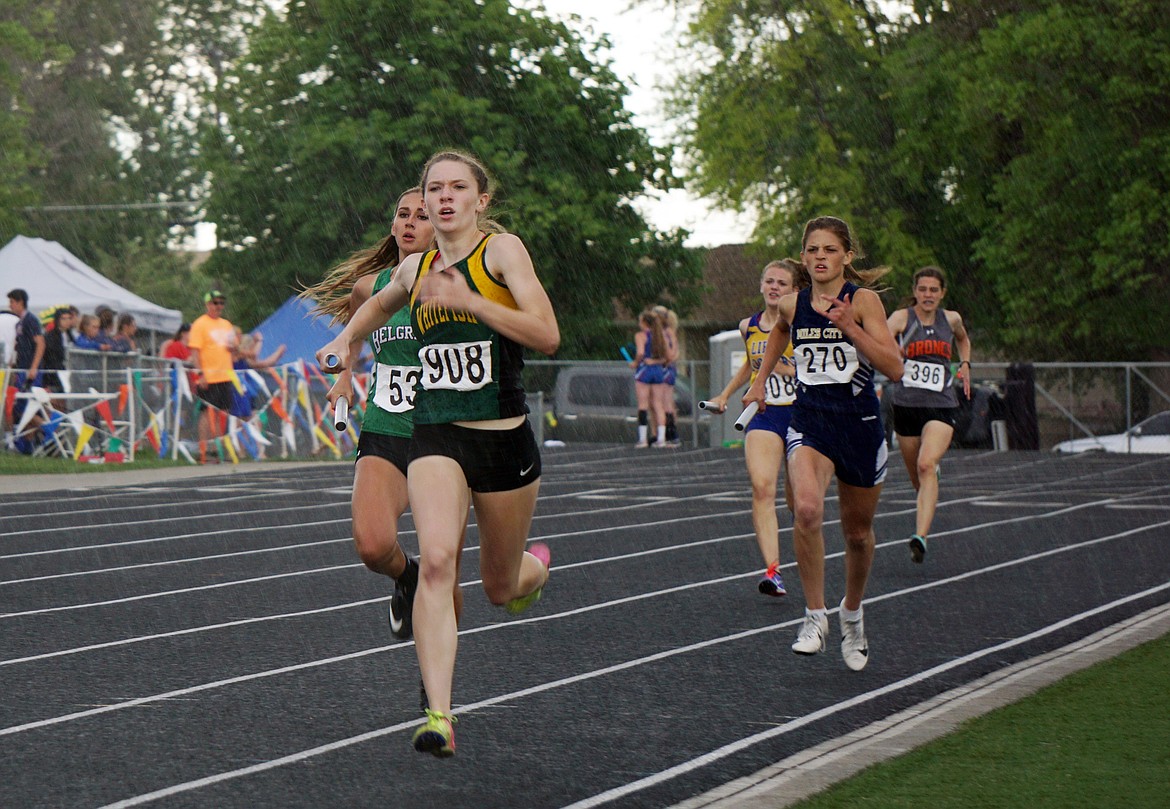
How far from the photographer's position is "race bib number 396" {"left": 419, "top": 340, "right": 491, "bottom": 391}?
18.4 ft

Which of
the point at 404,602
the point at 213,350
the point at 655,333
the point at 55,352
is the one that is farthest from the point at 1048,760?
the point at 655,333

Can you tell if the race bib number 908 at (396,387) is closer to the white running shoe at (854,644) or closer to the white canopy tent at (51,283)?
the white running shoe at (854,644)

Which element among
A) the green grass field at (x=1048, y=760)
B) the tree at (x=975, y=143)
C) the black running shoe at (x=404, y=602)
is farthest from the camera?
the tree at (x=975, y=143)

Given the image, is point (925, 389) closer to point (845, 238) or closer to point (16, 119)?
point (845, 238)

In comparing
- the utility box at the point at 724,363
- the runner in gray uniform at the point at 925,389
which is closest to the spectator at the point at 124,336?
the utility box at the point at 724,363

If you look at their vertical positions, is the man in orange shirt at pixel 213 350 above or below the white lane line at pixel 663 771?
above

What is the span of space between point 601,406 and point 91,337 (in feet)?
34.5

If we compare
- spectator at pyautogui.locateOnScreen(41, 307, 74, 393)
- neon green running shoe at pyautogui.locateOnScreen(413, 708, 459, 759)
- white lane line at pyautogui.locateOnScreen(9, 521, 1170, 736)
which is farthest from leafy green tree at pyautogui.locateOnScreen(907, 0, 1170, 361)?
neon green running shoe at pyautogui.locateOnScreen(413, 708, 459, 759)

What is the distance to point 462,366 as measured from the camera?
5.64 m

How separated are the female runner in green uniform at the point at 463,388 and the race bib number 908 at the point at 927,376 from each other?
6.42 m

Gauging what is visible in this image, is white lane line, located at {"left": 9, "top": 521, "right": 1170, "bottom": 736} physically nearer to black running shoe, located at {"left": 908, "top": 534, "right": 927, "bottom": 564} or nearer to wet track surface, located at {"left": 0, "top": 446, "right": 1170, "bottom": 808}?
wet track surface, located at {"left": 0, "top": 446, "right": 1170, "bottom": 808}

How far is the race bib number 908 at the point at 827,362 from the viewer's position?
24.1ft

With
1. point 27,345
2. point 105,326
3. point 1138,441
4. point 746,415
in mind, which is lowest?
point 1138,441

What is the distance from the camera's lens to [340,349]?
255 inches
